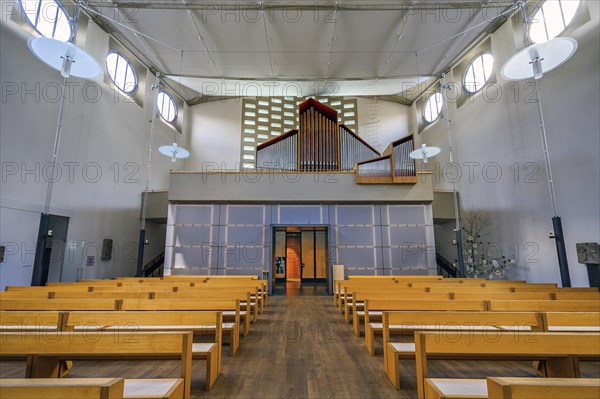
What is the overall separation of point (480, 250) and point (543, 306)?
791 centimetres

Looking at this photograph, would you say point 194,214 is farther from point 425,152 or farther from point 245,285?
point 425,152

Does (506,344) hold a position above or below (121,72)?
below

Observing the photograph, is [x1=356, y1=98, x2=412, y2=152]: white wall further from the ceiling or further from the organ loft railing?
the organ loft railing

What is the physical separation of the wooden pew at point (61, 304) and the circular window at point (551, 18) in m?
10.3

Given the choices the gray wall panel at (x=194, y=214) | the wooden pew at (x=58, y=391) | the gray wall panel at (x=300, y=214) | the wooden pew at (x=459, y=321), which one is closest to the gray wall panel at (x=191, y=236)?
the gray wall panel at (x=194, y=214)

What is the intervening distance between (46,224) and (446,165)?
12.4 m

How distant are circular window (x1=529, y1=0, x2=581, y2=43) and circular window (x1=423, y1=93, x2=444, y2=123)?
4.10 meters

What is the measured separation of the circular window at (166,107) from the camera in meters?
12.6

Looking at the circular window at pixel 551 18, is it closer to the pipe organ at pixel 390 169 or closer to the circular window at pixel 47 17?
the pipe organ at pixel 390 169

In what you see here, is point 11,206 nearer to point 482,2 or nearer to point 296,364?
point 296,364

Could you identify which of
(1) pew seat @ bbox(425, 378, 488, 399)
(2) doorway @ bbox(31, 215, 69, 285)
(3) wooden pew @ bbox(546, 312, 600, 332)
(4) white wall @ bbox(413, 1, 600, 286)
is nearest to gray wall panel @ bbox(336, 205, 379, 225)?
(4) white wall @ bbox(413, 1, 600, 286)

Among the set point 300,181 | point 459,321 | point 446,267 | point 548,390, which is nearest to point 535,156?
point 446,267

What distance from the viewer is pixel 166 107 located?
1309 cm

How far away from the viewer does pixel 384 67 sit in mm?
11492
